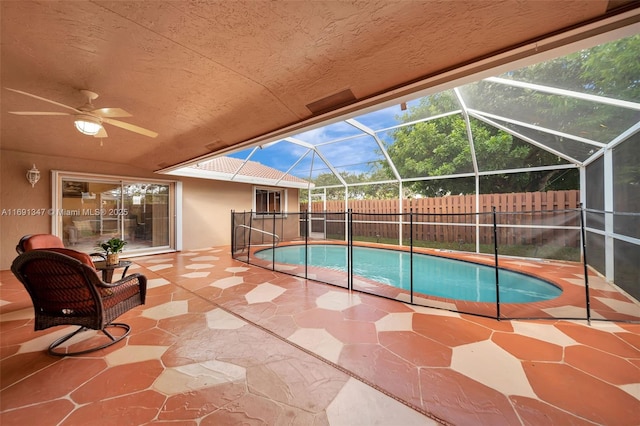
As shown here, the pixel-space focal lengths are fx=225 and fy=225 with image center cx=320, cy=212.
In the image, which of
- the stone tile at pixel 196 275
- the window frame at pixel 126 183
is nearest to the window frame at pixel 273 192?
the window frame at pixel 126 183

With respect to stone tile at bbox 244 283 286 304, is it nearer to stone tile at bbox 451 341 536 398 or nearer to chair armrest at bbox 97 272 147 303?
chair armrest at bbox 97 272 147 303

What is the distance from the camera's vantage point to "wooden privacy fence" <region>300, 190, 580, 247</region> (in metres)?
5.47

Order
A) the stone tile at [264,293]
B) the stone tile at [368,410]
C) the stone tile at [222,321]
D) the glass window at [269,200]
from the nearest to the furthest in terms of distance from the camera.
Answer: the stone tile at [368,410]
the stone tile at [222,321]
the stone tile at [264,293]
the glass window at [269,200]

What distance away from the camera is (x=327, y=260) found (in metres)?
7.31

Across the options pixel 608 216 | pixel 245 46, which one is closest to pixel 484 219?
pixel 608 216

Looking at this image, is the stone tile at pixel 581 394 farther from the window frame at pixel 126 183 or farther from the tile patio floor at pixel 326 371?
the window frame at pixel 126 183

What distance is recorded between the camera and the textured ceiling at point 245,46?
148 centimetres

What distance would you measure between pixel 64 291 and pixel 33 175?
5.67 meters

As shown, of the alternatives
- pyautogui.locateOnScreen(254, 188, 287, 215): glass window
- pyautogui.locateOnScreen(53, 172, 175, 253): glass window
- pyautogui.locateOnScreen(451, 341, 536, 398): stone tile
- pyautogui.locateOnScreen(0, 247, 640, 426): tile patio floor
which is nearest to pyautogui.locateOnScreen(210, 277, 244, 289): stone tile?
pyautogui.locateOnScreen(0, 247, 640, 426): tile patio floor

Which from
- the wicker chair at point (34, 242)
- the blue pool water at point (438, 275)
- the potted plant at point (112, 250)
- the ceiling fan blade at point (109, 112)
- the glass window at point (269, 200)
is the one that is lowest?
the blue pool water at point (438, 275)

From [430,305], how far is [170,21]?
13.4 ft

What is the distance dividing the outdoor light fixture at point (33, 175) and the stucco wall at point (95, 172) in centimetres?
14

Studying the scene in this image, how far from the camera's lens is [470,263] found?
5957 millimetres

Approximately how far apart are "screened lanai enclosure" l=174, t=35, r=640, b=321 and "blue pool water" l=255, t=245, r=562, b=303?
8cm
